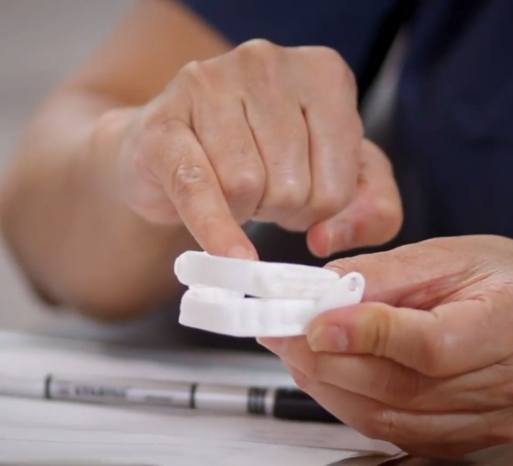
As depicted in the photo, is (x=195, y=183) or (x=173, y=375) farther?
(x=173, y=375)

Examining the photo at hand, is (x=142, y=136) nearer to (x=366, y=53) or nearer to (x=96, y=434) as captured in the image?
(x=96, y=434)

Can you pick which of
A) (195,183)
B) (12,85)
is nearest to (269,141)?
(195,183)

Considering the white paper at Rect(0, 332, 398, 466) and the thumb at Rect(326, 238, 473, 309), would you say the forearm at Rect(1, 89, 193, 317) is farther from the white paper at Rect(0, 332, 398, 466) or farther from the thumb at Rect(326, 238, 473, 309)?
the thumb at Rect(326, 238, 473, 309)

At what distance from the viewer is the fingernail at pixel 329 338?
0.30 meters

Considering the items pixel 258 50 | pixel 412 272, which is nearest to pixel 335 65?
pixel 258 50

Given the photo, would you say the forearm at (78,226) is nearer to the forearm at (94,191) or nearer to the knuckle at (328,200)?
the forearm at (94,191)

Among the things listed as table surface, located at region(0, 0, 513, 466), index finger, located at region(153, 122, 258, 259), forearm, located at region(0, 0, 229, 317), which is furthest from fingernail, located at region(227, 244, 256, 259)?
table surface, located at region(0, 0, 513, 466)

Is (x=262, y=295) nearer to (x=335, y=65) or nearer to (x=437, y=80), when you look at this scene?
(x=335, y=65)

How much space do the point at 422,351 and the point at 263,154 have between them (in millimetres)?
115

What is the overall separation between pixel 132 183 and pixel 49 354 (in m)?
0.12

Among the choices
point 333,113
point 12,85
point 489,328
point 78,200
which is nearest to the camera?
point 489,328

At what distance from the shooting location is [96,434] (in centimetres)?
38

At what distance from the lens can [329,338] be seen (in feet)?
0.99

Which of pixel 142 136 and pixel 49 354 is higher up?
pixel 142 136
